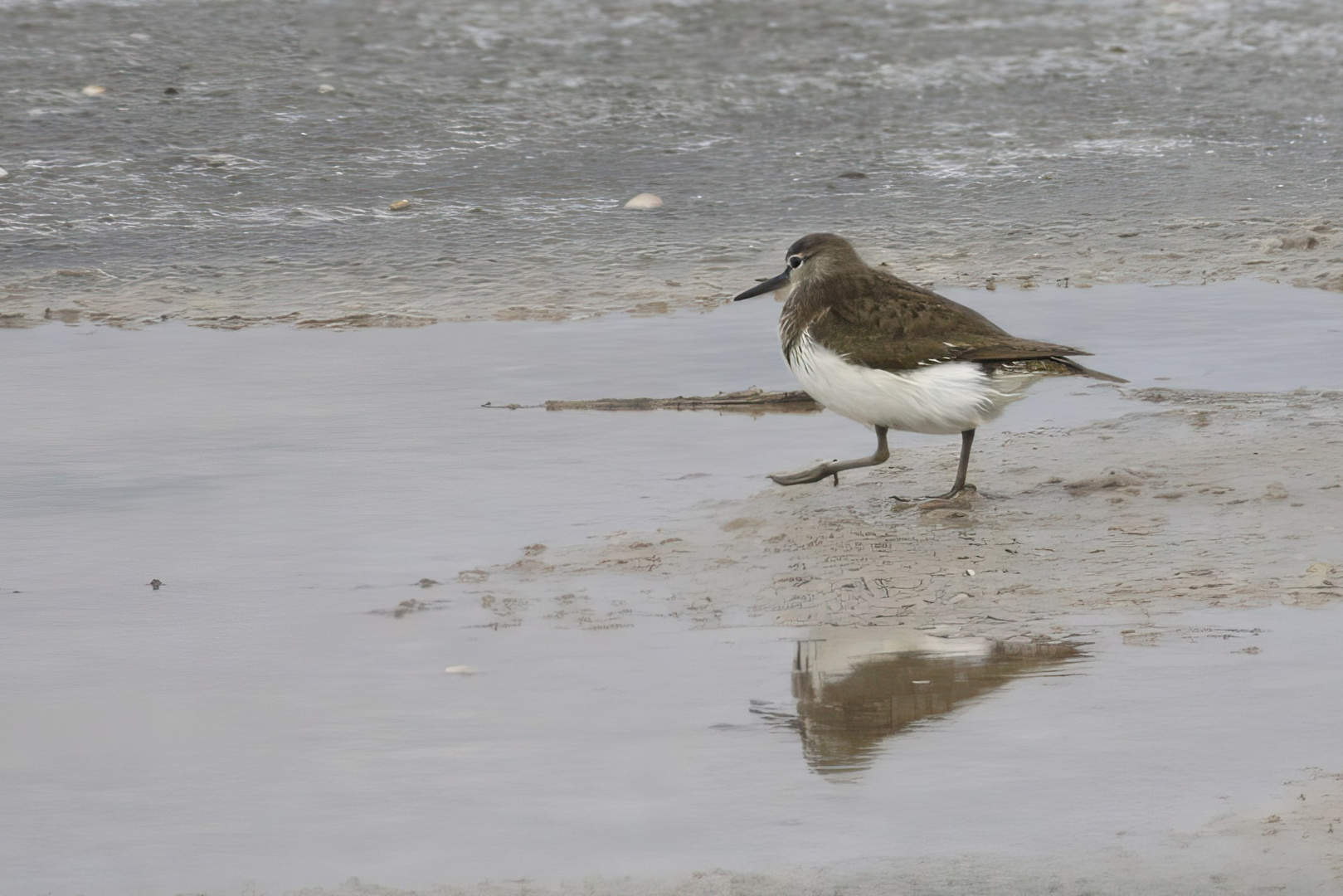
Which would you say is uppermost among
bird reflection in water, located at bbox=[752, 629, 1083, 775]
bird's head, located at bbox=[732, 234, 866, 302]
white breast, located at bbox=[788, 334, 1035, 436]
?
bird's head, located at bbox=[732, 234, 866, 302]

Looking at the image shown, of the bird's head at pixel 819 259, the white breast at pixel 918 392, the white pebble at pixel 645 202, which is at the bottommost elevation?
the white pebble at pixel 645 202

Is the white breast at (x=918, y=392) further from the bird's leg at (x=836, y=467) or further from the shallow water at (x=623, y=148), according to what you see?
the shallow water at (x=623, y=148)

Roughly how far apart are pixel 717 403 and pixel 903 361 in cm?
101

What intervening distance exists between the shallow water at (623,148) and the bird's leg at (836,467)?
6.57 ft

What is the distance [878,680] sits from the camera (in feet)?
12.5

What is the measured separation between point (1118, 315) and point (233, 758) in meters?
4.40

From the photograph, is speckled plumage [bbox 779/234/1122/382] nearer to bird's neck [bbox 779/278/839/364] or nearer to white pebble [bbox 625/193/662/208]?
bird's neck [bbox 779/278/839/364]

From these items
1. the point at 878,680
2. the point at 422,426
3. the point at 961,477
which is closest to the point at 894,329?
the point at 961,477

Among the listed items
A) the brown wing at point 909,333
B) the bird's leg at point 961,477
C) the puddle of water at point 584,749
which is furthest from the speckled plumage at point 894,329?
the puddle of water at point 584,749

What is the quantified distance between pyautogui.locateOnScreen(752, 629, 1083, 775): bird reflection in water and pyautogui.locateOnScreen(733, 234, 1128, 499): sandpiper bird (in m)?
1.22

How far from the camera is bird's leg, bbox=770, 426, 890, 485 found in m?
5.29

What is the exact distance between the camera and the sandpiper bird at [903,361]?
5160 millimetres

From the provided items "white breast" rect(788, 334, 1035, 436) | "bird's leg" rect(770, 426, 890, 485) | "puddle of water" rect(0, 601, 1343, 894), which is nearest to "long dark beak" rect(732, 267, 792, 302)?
"white breast" rect(788, 334, 1035, 436)

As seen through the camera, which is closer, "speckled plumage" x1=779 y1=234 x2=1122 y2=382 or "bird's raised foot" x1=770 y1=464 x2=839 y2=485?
"speckled plumage" x1=779 y1=234 x2=1122 y2=382
